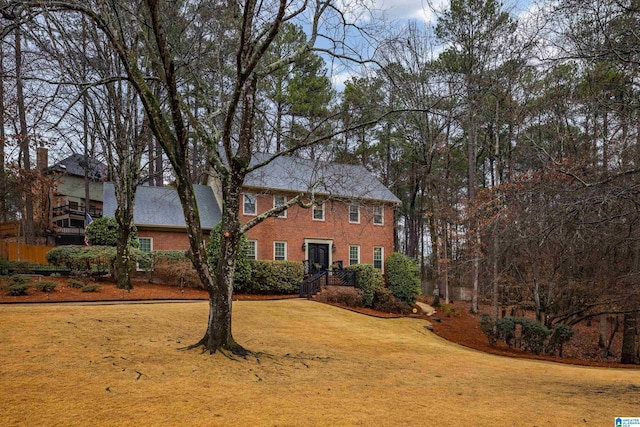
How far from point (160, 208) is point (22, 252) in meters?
11.7

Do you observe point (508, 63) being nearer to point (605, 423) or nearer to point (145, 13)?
point (145, 13)

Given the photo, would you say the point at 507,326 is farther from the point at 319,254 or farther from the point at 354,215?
the point at 354,215

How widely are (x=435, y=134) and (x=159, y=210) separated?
16.3m

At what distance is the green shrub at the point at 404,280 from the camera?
20.7 meters

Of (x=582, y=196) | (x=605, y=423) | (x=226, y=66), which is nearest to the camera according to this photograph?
(x=605, y=423)

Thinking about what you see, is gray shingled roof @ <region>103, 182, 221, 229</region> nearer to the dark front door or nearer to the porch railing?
the dark front door

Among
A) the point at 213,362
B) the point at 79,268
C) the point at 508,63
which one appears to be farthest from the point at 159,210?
the point at 508,63

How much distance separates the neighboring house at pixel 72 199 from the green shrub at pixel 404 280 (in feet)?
71.8

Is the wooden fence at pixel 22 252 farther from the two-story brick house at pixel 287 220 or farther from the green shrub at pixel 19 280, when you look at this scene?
the green shrub at pixel 19 280

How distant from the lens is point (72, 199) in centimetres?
3456

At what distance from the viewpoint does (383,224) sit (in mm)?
25234

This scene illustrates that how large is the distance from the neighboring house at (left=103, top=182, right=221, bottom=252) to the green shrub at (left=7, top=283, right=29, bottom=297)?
7.73 m

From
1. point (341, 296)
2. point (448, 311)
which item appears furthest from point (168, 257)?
point (448, 311)

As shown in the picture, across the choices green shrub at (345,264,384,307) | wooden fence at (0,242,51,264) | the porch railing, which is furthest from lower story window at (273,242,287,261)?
wooden fence at (0,242,51,264)
